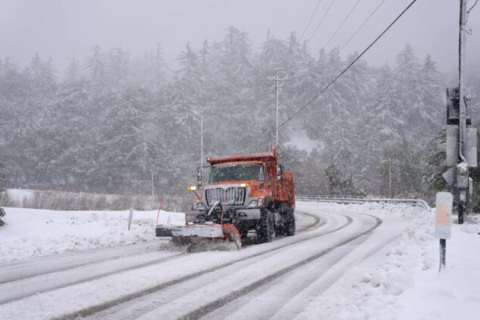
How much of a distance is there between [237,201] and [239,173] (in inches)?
46.7

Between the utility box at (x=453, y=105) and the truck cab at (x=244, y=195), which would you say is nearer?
the truck cab at (x=244, y=195)

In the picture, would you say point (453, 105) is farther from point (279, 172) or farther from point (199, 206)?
point (199, 206)

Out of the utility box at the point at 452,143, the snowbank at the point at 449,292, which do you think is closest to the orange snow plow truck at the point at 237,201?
the utility box at the point at 452,143

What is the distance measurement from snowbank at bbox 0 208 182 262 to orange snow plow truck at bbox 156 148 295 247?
2.45 metres

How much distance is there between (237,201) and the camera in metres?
12.2

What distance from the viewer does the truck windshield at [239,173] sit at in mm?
13016

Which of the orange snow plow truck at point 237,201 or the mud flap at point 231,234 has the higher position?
the orange snow plow truck at point 237,201

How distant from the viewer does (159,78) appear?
99938 mm

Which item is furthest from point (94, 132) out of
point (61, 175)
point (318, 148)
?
point (318, 148)

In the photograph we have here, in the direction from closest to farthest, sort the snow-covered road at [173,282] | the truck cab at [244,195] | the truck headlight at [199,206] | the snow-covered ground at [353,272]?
the snow-covered ground at [353,272] < the snow-covered road at [173,282] < the truck cab at [244,195] < the truck headlight at [199,206]

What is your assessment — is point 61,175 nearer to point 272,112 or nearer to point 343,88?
point 272,112

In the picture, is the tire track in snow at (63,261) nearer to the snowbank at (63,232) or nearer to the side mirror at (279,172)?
the snowbank at (63,232)

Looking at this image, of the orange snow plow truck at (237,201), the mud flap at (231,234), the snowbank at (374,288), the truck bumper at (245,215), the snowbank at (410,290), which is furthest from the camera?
the truck bumper at (245,215)

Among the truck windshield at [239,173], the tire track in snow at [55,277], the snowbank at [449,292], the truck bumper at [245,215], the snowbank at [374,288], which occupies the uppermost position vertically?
the truck windshield at [239,173]
